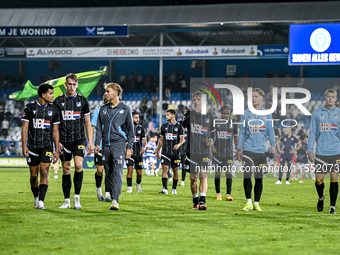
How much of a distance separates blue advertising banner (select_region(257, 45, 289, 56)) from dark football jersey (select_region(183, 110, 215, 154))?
63.6ft

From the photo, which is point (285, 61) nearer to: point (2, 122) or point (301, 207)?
point (2, 122)

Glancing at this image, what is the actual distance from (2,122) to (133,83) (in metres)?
9.09

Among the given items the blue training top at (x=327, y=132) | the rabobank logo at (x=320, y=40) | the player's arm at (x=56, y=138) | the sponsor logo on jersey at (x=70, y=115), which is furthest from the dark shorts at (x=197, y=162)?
the rabobank logo at (x=320, y=40)

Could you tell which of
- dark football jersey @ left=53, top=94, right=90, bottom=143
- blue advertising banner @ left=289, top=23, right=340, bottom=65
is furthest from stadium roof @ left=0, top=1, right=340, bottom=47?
dark football jersey @ left=53, top=94, right=90, bottom=143

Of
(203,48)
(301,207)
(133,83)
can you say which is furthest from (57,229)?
(133,83)

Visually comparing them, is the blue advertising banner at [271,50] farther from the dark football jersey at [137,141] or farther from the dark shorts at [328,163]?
the dark shorts at [328,163]

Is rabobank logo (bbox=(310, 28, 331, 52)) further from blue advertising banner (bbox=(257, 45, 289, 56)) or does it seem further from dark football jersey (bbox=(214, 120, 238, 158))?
dark football jersey (bbox=(214, 120, 238, 158))

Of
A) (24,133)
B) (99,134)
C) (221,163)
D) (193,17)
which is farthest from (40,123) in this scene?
(193,17)

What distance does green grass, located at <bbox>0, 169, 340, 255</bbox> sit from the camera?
573 cm

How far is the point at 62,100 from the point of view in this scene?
920cm

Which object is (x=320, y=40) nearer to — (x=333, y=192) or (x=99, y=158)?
(x=333, y=192)

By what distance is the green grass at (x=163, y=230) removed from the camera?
5.73m

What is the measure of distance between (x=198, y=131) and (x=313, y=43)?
668 inches

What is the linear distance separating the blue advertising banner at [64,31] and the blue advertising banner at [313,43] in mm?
9257
